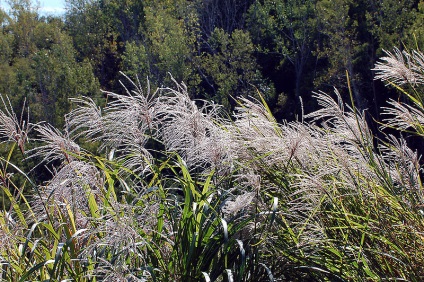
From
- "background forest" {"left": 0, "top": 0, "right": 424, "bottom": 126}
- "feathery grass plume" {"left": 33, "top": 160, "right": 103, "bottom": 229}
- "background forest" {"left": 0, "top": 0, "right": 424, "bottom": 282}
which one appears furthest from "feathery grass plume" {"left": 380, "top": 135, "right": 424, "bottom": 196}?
"background forest" {"left": 0, "top": 0, "right": 424, "bottom": 126}

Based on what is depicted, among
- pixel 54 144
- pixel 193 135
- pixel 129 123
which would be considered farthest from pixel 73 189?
pixel 193 135

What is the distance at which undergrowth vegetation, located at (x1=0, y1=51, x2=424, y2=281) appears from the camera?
7.13 feet

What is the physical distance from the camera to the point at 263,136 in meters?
2.53

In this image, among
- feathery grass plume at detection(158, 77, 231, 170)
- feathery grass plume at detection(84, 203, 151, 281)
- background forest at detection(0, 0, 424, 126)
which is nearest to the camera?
feathery grass plume at detection(84, 203, 151, 281)

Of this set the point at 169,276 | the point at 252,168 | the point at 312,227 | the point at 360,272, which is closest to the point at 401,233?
the point at 360,272

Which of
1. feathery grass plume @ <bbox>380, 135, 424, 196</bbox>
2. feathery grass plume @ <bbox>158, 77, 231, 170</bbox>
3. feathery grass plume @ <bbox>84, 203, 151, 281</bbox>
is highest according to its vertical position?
feathery grass plume @ <bbox>158, 77, 231, 170</bbox>

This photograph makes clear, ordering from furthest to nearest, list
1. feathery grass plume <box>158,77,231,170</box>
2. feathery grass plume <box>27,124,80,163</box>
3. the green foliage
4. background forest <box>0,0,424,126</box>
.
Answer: the green foliage → background forest <box>0,0,424,126</box> → feathery grass plume <box>27,124,80,163</box> → feathery grass plume <box>158,77,231,170</box>

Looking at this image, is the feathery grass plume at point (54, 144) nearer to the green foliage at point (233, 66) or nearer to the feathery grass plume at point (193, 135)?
the feathery grass plume at point (193, 135)

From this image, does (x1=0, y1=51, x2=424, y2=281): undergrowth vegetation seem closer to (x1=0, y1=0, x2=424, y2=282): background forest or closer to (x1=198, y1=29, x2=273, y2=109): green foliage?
(x1=0, y1=0, x2=424, y2=282): background forest

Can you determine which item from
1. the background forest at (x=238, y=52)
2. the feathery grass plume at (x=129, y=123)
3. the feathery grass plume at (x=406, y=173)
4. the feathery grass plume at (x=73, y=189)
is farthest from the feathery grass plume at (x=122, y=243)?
the background forest at (x=238, y=52)

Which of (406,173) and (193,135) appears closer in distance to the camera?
(406,173)

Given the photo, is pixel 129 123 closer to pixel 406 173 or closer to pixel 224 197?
pixel 224 197

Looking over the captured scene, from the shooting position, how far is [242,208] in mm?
2266

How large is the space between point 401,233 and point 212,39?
21.7 m
